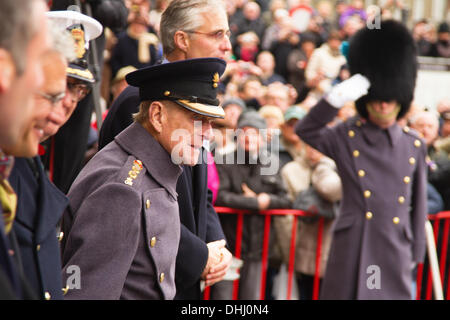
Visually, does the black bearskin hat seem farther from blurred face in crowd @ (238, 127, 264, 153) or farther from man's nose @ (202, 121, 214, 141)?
man's nose @ (202, 121, 214, 141)

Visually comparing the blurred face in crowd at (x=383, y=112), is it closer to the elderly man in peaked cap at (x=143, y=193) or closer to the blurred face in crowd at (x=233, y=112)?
the blurred face in crowd at (x=233, y=112)

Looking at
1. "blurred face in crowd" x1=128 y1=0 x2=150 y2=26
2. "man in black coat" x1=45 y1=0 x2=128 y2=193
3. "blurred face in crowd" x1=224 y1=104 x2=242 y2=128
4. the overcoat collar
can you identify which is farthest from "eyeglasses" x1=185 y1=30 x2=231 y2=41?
"blurred face in crowd" x1=128 y1=0 x2=150 y2=26

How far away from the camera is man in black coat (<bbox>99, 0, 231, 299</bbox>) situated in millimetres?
3230

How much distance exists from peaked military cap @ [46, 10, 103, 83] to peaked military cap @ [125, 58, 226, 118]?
242 millimetres

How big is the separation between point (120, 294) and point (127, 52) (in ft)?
19.5

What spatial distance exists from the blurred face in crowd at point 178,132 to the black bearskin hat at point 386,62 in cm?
270

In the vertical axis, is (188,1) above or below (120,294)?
above

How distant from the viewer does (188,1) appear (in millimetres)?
3527

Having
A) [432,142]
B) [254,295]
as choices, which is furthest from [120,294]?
[432,142]

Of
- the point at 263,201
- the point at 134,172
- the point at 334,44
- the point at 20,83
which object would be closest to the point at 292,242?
the point at 263,201

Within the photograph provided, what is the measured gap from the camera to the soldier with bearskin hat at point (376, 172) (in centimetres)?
514

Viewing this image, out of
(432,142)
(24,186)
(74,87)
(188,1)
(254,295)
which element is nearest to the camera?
(24,186)
